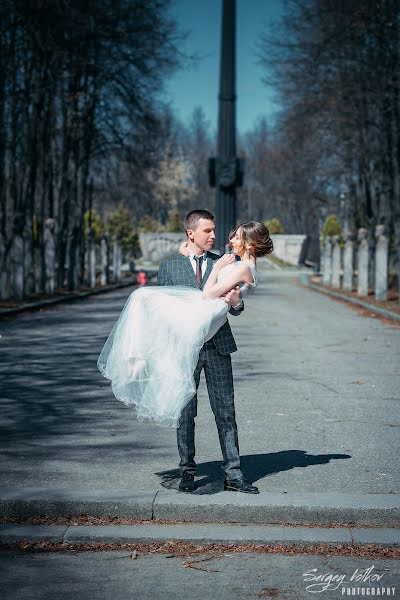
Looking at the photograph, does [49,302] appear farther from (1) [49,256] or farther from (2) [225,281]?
(2) [225,281]

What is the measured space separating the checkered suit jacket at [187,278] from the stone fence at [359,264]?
24336 millimetres

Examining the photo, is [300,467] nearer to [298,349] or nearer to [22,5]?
[298,349]

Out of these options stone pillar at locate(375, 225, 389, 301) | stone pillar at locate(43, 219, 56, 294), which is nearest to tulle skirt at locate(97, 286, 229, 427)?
stone pillar at locate(375, 225, 389, 301)

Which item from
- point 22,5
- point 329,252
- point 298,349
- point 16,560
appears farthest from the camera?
point 329,252

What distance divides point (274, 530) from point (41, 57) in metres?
27.3

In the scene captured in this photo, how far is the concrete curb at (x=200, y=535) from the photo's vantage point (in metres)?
5.70

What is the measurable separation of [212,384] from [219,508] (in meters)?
0.79

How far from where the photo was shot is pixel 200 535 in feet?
19.0

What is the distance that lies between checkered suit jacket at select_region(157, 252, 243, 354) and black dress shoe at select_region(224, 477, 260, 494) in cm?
76

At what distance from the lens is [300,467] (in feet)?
24.6

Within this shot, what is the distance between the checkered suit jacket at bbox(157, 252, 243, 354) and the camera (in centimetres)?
654

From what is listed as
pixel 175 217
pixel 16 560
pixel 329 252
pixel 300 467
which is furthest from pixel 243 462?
pixel 175 217

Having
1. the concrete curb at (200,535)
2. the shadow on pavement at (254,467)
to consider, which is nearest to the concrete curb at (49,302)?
the shadow on pavement at (254,467)

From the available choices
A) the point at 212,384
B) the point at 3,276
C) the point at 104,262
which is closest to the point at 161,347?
the point at 212,384
